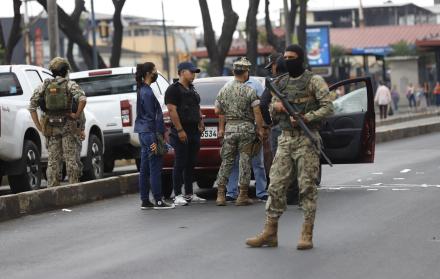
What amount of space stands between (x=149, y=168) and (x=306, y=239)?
4410mm

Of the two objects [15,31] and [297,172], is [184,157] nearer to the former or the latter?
[297,172]

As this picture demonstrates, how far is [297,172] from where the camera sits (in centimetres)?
1009

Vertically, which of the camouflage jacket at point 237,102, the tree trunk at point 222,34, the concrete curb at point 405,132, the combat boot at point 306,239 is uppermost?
the tree trunk at point 222,34

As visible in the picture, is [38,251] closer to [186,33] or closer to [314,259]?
[314,259]

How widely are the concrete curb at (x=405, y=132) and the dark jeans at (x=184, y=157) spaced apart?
16632 millimetres

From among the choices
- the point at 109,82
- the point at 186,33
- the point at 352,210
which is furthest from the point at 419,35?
the point at 352,210

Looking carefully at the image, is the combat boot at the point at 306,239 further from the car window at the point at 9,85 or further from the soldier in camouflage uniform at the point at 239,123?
the car window at the point at 9,85

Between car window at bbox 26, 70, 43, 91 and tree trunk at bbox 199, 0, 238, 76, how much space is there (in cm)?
1758

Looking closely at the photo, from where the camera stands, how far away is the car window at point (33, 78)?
1705 cm

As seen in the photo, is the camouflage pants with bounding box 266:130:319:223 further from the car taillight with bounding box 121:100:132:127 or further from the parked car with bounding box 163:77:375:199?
the car taillight with bounding box 121:100:132:127

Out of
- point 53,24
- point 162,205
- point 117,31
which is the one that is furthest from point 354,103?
point 117,31

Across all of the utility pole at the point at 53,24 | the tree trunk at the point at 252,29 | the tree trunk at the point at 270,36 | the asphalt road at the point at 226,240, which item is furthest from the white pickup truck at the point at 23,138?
the tree trunk at the point at 270,36

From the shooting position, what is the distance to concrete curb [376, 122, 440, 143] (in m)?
31.1

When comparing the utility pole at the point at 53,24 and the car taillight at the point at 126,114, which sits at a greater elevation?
the utility pole at the point at 53,24
